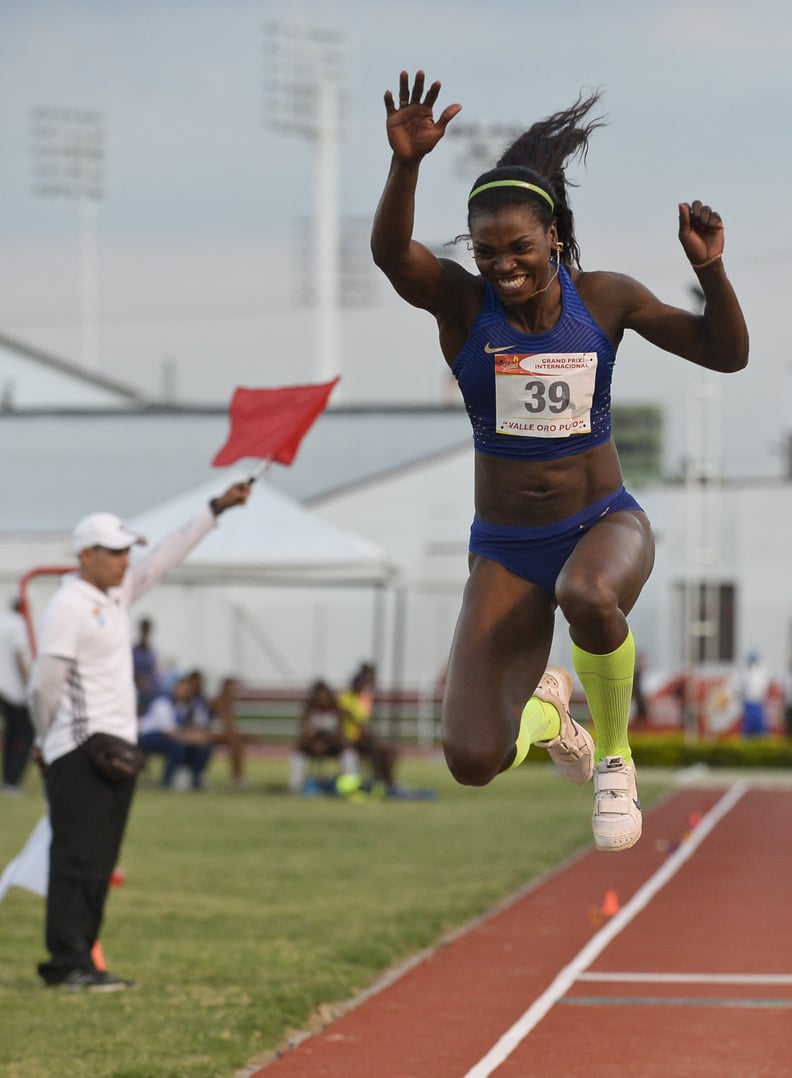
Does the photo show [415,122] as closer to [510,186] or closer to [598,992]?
[510,186]

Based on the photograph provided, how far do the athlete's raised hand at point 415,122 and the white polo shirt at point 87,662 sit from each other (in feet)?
12.4

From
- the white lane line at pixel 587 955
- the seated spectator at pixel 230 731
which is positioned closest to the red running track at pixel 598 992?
the white lane line at pixel 587 955

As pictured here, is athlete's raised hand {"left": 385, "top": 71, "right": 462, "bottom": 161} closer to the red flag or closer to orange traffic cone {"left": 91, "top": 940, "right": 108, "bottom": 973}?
the red flag

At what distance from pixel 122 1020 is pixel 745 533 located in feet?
97.1

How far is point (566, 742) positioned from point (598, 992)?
2649mm

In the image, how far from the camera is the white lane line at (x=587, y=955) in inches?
271

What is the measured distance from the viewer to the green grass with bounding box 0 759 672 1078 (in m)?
7.20

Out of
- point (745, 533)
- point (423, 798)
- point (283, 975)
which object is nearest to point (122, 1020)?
point (283, 975)

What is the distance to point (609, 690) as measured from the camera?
5520mm

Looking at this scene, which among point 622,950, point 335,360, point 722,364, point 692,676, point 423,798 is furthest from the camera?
point 335,360

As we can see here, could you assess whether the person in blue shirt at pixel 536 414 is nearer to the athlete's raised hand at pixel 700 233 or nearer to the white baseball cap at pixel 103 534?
the athlete's raised hand at pixel 700 233

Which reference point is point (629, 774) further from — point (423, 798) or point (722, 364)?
point (423, 798)

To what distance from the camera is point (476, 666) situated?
211 inches

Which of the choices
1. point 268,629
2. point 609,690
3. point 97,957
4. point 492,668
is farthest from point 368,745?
point 268,629
